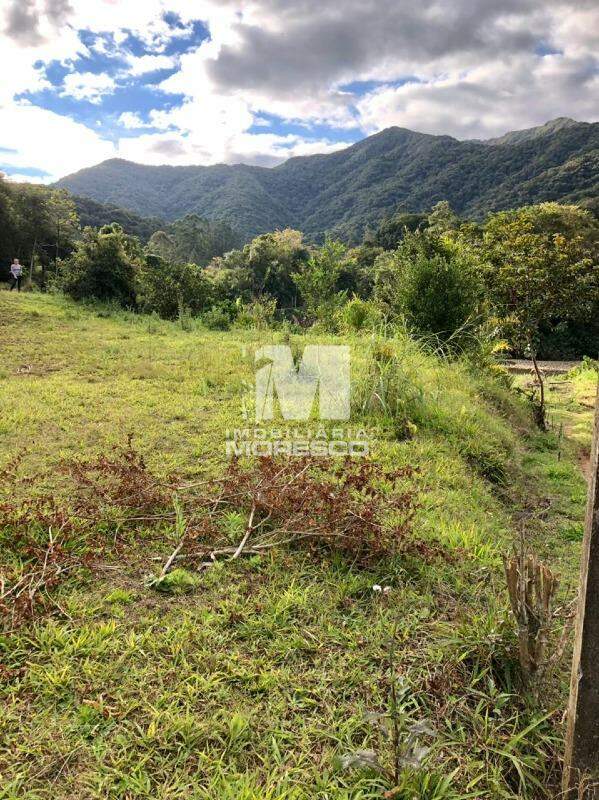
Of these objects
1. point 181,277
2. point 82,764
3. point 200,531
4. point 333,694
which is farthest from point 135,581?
point 181,277

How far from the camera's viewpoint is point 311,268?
568 inches

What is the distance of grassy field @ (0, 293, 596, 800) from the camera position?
1507mm

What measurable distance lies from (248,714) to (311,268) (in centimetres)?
1375

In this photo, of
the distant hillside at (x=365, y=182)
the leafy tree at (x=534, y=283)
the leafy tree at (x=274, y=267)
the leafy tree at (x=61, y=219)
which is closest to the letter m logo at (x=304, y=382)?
the leafy tree at (x=534, y=283)

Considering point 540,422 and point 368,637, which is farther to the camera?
point 540,422

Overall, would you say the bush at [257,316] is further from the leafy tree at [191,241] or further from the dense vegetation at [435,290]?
the leafy tree at [191,241]

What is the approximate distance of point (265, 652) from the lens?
197cm

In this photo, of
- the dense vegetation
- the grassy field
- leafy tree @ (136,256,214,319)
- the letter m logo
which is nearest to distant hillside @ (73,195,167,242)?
the dense vegetation

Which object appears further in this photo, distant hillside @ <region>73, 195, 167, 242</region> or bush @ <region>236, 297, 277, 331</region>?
distant hillside @ <region>73, 195, 167, 242</region>

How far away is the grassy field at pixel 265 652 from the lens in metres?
1.51

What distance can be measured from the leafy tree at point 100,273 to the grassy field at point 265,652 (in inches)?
386

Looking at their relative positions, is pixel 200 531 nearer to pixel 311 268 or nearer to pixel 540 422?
pixel 540 422

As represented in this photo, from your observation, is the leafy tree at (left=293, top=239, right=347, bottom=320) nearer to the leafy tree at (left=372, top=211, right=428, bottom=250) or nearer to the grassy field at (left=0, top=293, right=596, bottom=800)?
the grassy field at (left=0, top=293, right=596, bottom=800)

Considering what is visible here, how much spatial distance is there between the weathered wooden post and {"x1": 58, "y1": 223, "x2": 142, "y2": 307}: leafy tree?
13388 mm
